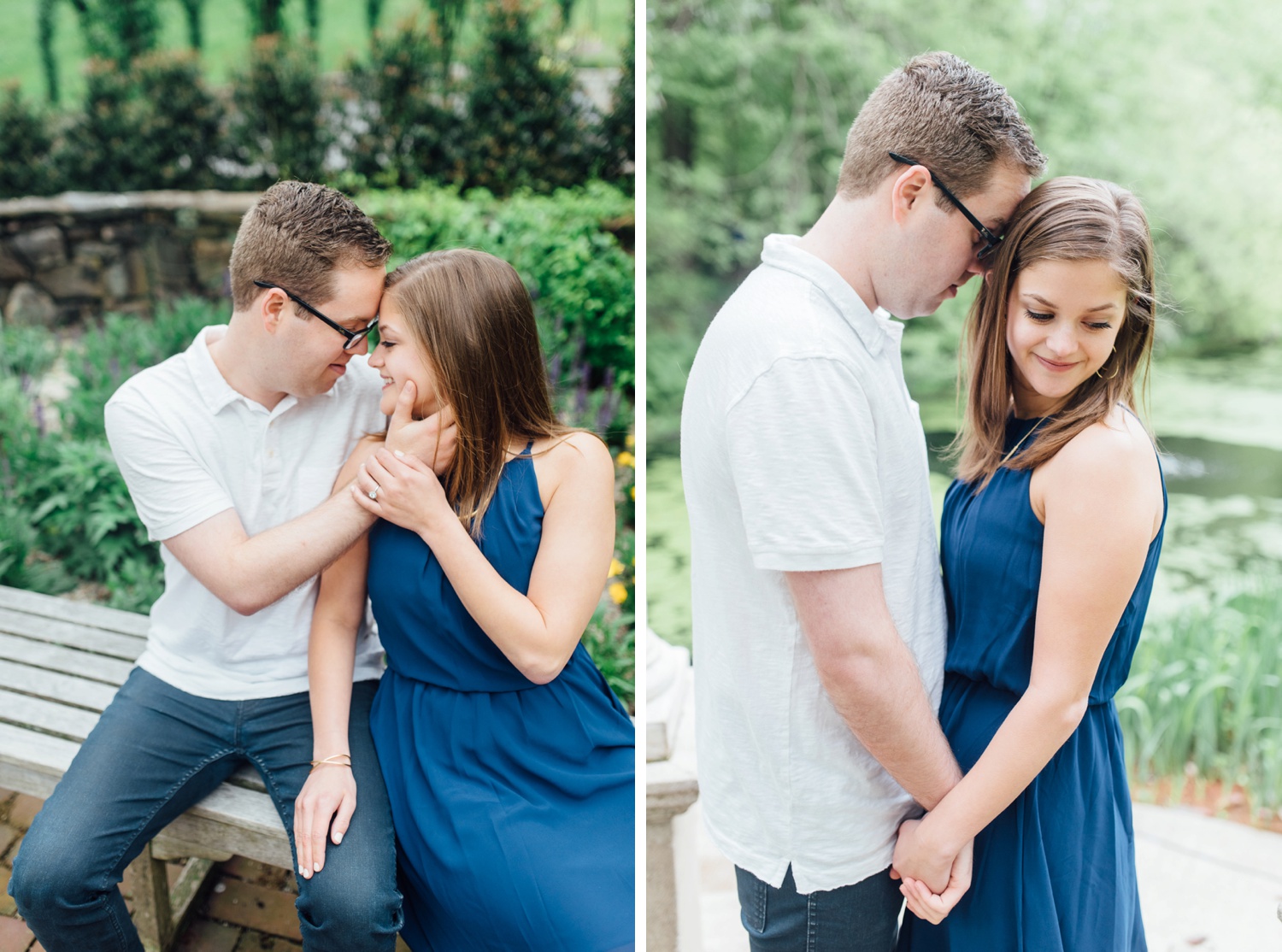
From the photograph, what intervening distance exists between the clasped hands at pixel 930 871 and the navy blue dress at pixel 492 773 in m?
0.52

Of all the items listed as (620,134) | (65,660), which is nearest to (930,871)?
(65,660)

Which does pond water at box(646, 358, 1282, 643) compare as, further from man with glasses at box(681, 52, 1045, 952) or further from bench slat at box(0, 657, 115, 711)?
man with glasses at box(681, 52, 1045, 952)

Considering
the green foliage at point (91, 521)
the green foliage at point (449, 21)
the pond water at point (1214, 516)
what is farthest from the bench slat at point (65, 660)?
the green foliage at point (449, 21)

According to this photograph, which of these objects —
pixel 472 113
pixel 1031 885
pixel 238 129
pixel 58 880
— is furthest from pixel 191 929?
pixel 238 129

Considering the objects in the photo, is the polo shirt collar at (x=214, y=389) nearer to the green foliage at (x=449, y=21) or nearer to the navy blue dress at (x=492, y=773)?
the navy blue dress at (x=492, y=773)

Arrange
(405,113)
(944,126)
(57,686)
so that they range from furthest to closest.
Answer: (405,113) → (57,686) → (944,126)

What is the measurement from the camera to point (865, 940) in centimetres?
146

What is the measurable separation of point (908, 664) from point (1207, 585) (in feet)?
13.9

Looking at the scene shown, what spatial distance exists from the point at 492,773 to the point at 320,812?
32cm

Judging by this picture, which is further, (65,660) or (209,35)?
(209,35)

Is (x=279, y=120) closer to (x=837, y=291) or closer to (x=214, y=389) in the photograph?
(x=214, y=389)

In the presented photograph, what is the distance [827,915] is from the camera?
144 centimetres

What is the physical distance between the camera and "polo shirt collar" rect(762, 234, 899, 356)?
4.14 ft

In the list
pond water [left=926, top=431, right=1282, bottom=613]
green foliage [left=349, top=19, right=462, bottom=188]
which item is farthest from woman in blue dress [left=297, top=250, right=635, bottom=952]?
green foliage [left=349, top=19, right=462, bottom=188]
